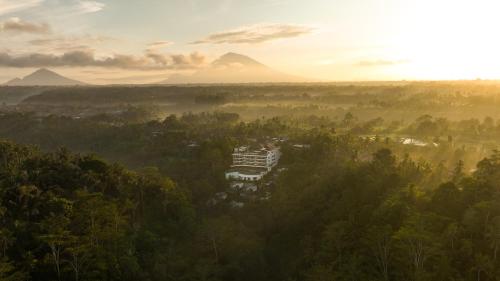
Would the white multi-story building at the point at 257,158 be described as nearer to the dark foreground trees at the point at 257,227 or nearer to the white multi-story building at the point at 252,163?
the white multi-story building at the point at 252,163

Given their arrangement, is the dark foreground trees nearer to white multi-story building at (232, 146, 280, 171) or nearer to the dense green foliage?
the dense green foliage

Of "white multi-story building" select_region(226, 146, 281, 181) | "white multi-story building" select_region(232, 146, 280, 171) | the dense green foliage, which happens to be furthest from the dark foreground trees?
"white multi-story building" select_region(232, 146, 280, 171)

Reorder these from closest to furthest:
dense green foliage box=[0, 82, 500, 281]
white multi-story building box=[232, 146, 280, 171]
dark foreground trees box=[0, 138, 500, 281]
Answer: dark foreground trees box=[0, 138, 500, 281] → dense green foliage box=[0, 82, 500, 281] → white multi-story building box=[232, 146, 280, 171]

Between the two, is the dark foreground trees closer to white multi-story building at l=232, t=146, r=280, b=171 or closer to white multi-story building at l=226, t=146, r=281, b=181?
white multi-story building at l=226, t=146, r=281, b=181

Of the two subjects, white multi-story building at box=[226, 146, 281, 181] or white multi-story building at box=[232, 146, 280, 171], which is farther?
white multi-story building at box=[232, 146, 280, 171]

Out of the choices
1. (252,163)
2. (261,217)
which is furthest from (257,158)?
(261,217)

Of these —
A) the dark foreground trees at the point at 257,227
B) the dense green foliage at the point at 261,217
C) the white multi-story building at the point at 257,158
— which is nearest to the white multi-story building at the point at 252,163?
the white multi-story building at the point at 257,158

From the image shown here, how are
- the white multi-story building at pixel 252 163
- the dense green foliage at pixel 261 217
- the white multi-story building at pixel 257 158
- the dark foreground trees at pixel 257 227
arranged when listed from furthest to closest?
1. the white multi-story building at pixel 257 158
2. the white multi-story building at pixel 252 163
3. the dense green foliage at pixel 261 217
4. the dark foreground trees at pixel 257 227

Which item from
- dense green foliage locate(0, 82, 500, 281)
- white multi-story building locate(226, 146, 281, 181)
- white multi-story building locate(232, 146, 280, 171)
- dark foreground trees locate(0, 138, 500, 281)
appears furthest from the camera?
white multi-story building locate(232, 146, 280, 171)

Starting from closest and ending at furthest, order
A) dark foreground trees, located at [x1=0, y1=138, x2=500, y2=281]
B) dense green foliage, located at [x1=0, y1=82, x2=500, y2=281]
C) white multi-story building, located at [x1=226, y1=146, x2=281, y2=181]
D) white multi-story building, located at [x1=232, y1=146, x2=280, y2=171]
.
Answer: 1. dark foreground trees, located at [x1=0, y1=138, x2=500, y2=281]
2. dense green foliage, located at [x1=0, y1=82, x2=500, y2=281]
3. white multi-story building, located at [x1=226, y1=146, x2=281, y2=181]
4. white multi-story building, located at [x1=232, y1=146, x2=280, y2=171]
